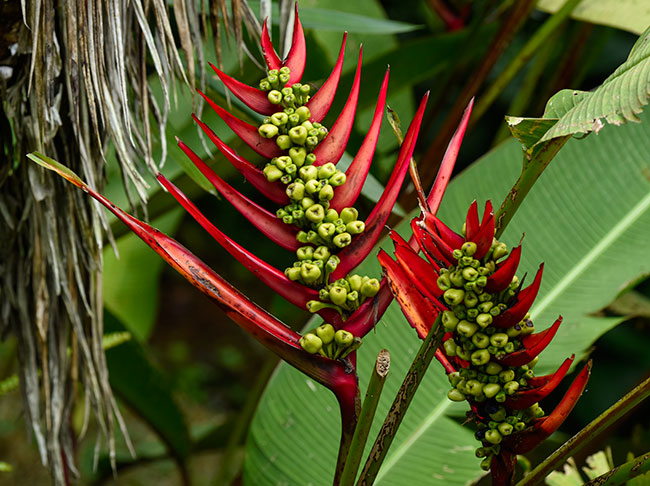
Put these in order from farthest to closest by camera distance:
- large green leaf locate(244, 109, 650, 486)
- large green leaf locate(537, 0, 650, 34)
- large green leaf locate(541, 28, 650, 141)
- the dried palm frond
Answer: large green leaf locate(537, 0, 650, 34) → large green leaf locate(244, 109, 650, 486) → the dried palm frond → large green leaf locate(541, 28, 650, 141)

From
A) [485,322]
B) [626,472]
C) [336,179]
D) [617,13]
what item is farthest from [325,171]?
[617,13]

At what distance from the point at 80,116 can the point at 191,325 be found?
205 cm

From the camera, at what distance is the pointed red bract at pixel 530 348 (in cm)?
32

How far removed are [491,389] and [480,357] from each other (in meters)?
0.02

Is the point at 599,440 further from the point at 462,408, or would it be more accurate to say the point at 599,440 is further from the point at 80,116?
the point at 80,116

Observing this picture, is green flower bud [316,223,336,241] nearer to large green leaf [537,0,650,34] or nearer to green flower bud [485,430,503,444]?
green flower bud [485,430,503,444]

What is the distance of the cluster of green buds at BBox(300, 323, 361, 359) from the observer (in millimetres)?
333

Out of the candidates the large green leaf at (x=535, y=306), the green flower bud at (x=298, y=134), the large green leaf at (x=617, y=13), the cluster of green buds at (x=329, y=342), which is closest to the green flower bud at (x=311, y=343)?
the cluster of green buds at (x=329, y=342)

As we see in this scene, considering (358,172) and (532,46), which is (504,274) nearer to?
(358,172)

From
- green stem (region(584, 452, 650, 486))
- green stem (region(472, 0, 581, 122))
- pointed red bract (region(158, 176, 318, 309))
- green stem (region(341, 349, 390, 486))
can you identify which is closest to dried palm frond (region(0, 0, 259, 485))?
pointed red bract (region(158, 176, 318, 309))

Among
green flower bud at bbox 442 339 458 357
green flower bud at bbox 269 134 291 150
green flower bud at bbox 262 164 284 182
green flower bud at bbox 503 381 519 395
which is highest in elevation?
green flower bud at bbox 269 134 291 150

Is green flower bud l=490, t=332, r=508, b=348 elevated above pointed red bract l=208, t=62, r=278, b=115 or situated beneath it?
situated beneath

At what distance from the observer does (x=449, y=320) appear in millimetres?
306

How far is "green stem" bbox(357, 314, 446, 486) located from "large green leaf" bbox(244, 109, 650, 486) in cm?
27
